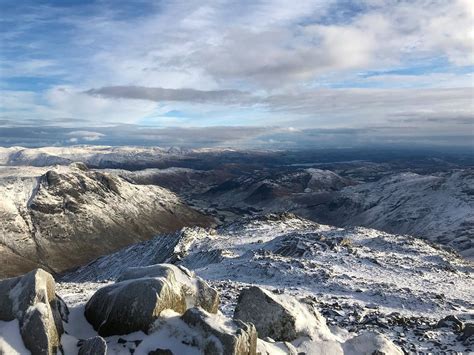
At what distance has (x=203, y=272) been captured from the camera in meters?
59.3

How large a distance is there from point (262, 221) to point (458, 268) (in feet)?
195

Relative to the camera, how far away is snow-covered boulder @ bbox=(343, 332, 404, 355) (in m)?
19.7

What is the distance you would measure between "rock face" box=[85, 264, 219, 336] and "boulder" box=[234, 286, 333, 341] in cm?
225

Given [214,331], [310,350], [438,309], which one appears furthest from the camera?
[438,309]

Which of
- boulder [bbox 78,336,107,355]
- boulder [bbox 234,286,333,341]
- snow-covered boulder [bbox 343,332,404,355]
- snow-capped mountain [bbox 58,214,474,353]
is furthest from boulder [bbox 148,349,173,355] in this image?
snow-covered boulder [bbox 343,332,404,355]

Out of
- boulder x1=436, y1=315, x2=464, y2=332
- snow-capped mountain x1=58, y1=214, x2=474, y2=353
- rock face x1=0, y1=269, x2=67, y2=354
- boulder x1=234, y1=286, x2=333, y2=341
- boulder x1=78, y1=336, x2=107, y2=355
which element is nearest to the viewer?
rock face x1=0, y1=269, x2=67, y2=354

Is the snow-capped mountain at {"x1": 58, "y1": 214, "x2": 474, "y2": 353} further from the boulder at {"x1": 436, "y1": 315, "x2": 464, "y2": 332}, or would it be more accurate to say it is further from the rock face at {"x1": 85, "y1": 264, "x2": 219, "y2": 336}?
the rock face at {"x1": 85, "y1": 264, "x2": 219, "y2": 336}

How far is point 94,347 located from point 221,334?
4692mm

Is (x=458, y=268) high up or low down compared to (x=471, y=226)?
up

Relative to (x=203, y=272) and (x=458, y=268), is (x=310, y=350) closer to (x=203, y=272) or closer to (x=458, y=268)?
(x=203, y=272)

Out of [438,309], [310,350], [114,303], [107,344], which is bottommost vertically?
[438,309]

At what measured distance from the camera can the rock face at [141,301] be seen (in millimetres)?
17453

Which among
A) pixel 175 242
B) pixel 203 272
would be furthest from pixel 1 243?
pixel 203 272

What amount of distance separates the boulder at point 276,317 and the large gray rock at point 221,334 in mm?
3711
